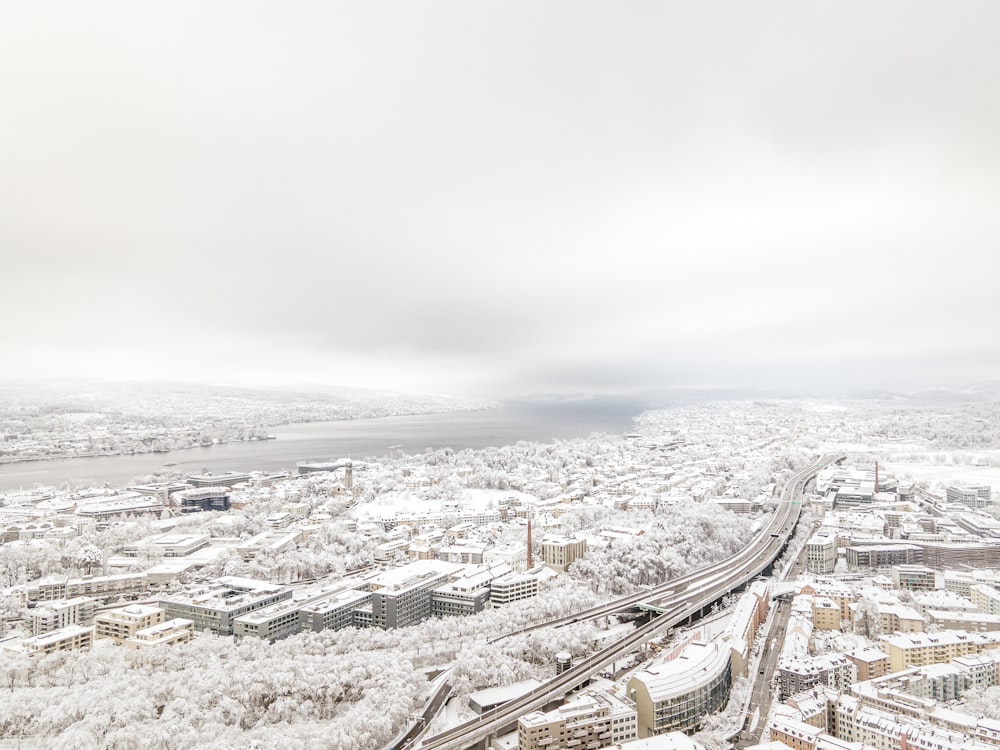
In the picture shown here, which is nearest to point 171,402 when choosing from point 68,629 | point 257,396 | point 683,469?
point 257,396

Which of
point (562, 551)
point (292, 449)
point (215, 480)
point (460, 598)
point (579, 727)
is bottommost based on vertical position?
point (292, 449)

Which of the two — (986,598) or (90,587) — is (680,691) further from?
(90,587)

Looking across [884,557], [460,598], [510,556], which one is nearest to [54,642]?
[460,598]

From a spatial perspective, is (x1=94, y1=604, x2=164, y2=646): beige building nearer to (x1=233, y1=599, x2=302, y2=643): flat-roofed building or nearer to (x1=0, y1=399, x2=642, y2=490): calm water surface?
(x1=233, y1=599, x2=302, y2=643): flat-roofed building

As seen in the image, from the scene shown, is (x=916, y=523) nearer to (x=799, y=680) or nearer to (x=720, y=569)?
(x=720, y=569)

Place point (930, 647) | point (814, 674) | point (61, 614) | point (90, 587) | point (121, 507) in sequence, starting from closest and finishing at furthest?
point (814, 674) → point (930, 647) → point (61, 614) → point (90, 587) → point (121, 507)
